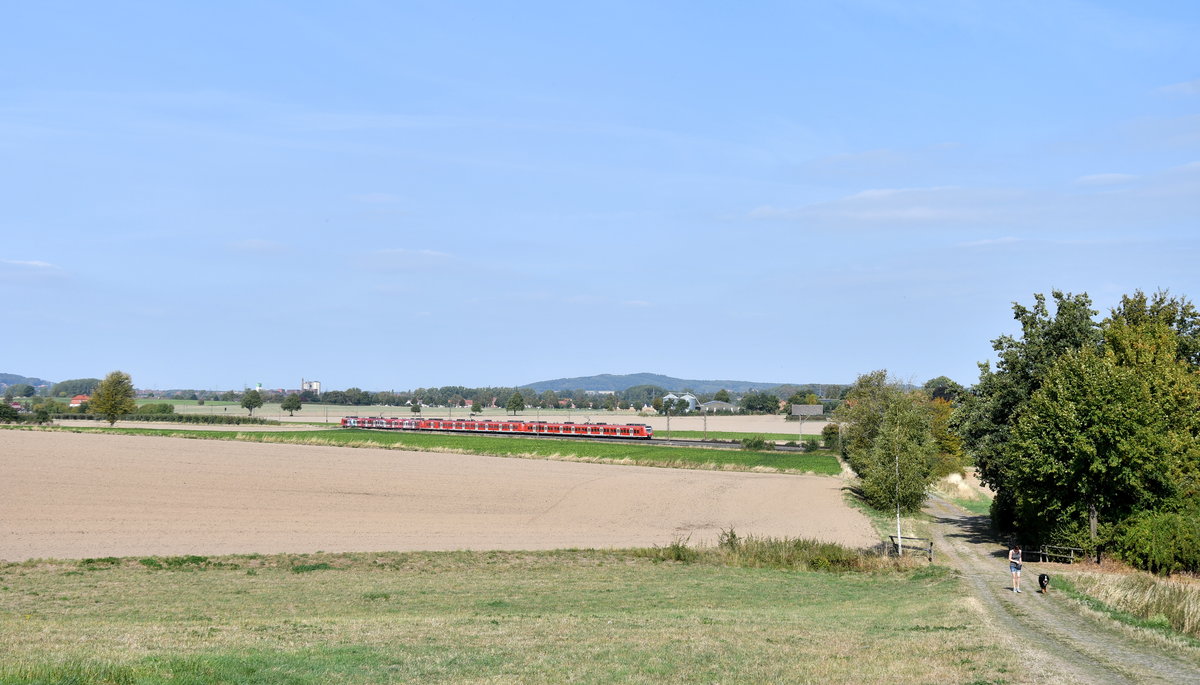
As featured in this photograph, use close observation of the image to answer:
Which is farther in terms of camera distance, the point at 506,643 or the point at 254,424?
the point at 254,424

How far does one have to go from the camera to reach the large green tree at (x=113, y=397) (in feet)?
521

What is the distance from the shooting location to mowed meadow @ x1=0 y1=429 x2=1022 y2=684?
16.6 metres

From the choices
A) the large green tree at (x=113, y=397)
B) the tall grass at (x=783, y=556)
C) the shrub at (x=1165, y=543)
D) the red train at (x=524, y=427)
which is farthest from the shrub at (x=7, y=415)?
the shrub at (x=1165, y=543)

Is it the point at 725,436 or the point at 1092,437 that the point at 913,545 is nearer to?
the point at 1092,437

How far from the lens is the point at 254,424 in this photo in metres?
166

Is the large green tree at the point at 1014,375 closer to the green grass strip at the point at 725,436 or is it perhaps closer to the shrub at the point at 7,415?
the green grass strip at the point at 725,436

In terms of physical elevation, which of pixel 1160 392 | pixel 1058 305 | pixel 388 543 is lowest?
pixel 388 543

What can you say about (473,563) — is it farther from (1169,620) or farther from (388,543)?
(1169,620)

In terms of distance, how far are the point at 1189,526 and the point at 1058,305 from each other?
17376 mm

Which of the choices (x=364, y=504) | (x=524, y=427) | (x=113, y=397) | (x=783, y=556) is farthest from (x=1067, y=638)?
(x=113, y=397)

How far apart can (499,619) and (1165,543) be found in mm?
27243

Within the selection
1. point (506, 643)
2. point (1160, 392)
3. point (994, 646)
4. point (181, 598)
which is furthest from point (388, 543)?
point (1160, 392)

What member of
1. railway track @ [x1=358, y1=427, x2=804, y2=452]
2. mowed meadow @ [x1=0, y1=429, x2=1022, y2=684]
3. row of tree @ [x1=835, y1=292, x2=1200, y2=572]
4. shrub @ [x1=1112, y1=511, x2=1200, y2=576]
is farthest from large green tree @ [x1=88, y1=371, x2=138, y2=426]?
shrub @ [x1=1112, y1=511, x2=1200, y2=576]

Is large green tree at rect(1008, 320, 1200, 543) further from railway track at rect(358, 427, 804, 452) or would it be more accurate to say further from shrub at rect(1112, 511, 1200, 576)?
railway track at rect(358, 427, 804, 452)
